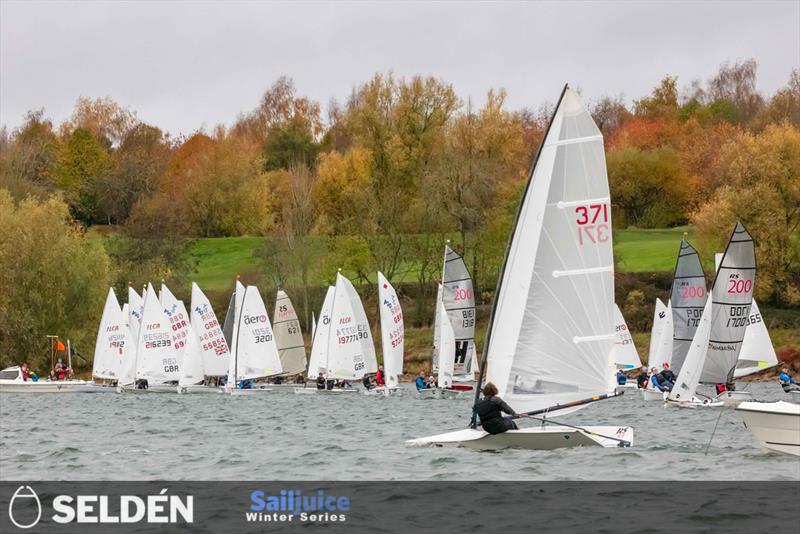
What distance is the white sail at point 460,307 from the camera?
46406mm

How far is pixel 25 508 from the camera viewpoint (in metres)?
16.1

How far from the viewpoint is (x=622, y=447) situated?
21.5 meters

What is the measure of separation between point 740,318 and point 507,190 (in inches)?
1333

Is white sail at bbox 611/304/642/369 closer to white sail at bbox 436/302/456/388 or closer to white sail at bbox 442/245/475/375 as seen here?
white sail at bbox 442/245/475/375

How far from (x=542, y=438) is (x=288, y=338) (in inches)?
1354

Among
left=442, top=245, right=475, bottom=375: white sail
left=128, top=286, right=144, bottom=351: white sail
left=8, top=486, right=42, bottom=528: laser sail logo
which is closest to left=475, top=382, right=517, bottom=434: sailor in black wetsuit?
left=8, top=486, right=42, bottom=528: laser sail logo

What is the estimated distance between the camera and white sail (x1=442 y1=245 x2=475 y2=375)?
46406mm

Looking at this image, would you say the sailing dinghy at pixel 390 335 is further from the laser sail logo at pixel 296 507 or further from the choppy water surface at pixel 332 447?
the laser sail logo at pixel 296 507

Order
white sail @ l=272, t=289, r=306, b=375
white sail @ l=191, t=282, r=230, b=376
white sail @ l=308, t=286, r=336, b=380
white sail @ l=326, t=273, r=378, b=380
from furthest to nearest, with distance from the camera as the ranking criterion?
1. white sail @ l=272, t=289, r=306, b=375
2. white sail @ l=191, t=282, r=230, b=376
3. white sail @ l=308, t=286, r=336, b=380
4. white sail @ l=326, t=273, r=378, b=380

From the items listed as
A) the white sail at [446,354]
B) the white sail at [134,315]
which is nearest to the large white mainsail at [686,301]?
the white sail at [446,354]

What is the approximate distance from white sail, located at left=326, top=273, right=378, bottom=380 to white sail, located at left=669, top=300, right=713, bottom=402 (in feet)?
51.3

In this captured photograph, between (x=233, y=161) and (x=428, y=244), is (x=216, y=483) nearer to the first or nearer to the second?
(x=428, y=244)

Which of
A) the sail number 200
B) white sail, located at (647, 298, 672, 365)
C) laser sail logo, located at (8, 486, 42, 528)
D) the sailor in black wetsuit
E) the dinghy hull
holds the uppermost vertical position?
the sail number 200

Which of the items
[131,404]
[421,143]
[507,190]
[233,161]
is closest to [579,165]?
[131,404]
